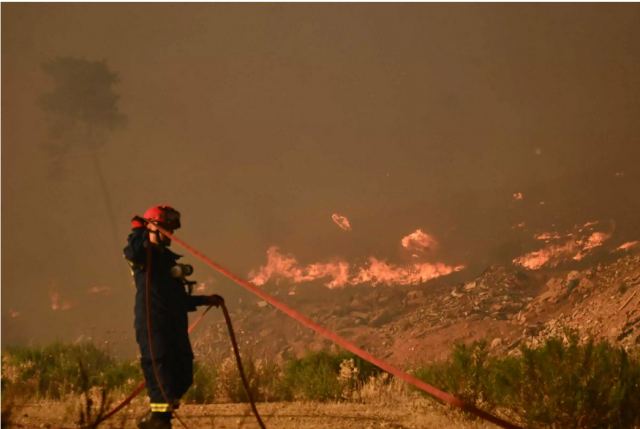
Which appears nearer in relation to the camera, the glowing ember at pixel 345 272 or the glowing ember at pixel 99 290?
the glowing ember at pixel 345 272

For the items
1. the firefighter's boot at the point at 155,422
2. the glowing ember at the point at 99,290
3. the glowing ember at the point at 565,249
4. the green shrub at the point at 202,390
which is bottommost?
the firefighter's boot at the point at 155,422

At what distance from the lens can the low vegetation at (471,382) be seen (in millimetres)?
5016

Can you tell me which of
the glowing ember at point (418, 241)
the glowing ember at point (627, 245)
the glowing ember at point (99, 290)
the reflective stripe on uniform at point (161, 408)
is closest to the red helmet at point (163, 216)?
the reflective stripe on uniform at point (161, 408)

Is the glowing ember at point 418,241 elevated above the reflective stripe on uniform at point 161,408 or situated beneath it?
elevated above

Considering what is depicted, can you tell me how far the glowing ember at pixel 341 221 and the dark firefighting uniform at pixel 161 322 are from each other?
4780 cm

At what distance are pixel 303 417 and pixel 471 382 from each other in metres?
1.97

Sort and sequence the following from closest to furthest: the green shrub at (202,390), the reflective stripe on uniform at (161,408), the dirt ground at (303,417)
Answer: the reflective stripe on uniform at (161,408)
the dirt ground at (303,417)
the green shrub at (202,390)

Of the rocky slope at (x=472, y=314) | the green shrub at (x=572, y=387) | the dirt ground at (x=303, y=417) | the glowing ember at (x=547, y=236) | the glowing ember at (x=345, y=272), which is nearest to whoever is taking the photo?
the green shrub at (x=572, y=387)

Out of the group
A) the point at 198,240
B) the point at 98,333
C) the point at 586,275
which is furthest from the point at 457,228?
the point at 198,240

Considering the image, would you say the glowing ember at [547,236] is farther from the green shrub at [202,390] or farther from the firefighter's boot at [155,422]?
the firefighter's boot at [155,422]

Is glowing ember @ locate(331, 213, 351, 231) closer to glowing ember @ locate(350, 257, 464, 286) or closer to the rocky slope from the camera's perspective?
glowing ember @ locate(350, 257, 464, 286)

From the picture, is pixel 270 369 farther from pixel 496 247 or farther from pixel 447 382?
pixel 496 247

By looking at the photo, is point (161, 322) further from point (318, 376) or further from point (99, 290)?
point (99, 290)

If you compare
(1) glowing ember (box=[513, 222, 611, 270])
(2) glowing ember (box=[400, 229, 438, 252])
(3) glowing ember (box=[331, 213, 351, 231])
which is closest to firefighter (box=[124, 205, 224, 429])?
(1) glowing ember (box=[513, 222, 611, 270])
